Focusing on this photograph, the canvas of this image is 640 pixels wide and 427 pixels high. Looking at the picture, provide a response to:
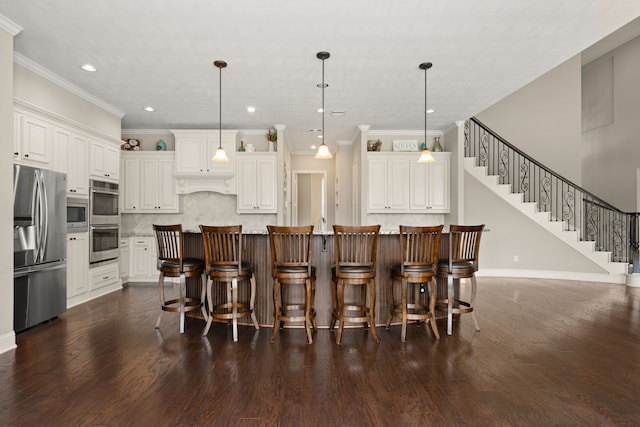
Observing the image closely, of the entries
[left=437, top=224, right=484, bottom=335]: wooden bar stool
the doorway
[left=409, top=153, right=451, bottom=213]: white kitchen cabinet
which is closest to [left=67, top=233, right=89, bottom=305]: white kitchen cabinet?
[left=437, top=224, right=484, bottom=335]: wooden bar stool

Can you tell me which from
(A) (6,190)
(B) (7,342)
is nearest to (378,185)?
(A) (6,190)

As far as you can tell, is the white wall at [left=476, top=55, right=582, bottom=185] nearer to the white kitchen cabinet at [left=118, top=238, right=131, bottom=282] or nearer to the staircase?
the staircase

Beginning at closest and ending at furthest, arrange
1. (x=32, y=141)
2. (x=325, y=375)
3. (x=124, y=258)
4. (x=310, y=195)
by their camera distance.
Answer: (x=325, y=375), (x=32, y=141), (x=124, y=258), (x=310, y=195)

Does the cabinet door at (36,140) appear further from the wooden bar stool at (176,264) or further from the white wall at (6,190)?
the wooden bar stool at (176,264)

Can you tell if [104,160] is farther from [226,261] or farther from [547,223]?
[547,223]

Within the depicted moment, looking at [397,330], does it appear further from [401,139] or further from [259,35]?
[401,139]

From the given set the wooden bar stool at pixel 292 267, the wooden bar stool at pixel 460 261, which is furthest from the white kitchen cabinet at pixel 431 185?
the wooden bar stool at pixel 292 267

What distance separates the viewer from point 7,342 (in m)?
3.07

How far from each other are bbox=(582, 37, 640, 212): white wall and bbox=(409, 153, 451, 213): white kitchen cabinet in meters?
4.20

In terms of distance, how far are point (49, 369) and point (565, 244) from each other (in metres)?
7.64

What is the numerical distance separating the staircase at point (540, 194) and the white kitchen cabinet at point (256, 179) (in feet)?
12.2

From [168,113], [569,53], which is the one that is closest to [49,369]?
[168,113]

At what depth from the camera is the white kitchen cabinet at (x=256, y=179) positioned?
21.8 ft

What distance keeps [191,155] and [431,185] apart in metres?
4.35
